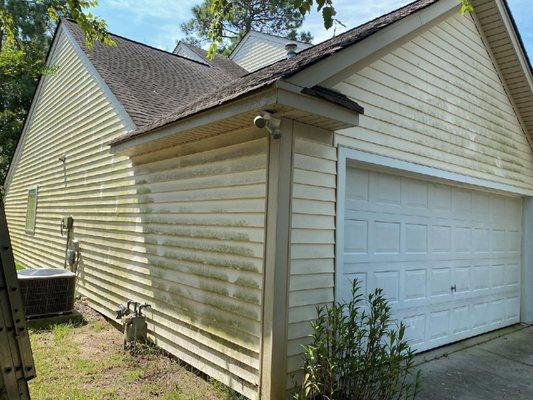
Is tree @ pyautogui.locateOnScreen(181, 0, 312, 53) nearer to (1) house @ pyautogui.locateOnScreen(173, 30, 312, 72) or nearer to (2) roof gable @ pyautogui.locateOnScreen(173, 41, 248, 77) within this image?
(2) roof gable @ pyautogui.locateOnScreen(173, 41, 248, 77)

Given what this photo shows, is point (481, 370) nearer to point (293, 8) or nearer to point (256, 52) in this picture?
point (293, 8)

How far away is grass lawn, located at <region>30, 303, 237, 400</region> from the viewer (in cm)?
417

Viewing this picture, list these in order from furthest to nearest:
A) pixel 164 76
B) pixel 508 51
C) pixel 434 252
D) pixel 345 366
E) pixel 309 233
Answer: pixel 164 76, pixel 508 51, pixel 434 252, pixel 309 233, pixel 345 366

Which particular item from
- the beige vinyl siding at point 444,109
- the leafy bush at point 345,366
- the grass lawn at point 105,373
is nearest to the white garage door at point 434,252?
the beige vinyl siding at point 444,109

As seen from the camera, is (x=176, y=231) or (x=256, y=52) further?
(x=256, y=52)

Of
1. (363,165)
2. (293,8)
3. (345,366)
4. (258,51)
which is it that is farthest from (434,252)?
(258,51)

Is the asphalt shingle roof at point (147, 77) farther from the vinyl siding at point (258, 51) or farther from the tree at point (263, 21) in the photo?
the tree at point (263, 21)

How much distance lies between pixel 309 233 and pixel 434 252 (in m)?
2.65

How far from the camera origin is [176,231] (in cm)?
531

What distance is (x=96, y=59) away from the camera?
8805 millimetres

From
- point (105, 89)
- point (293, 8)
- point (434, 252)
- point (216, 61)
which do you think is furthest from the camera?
point (216, 61)

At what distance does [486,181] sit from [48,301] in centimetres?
717

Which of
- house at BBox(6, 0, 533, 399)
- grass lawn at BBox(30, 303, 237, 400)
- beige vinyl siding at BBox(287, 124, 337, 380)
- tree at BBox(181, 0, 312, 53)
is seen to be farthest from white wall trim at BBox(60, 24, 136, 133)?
tree at BBox(181, 0, 312, 53)

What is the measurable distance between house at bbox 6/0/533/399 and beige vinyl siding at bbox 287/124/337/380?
2 cm
